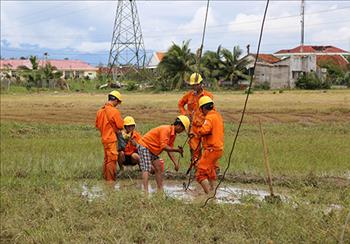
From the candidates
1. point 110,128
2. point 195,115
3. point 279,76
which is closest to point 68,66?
point 279,76

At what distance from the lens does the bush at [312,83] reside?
38.0 m

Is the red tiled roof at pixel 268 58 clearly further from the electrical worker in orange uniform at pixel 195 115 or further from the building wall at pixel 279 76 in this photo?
the electrical worker in orange uniform at pixel 195 115

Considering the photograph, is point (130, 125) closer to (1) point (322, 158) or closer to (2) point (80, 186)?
(2) point (80, 186)

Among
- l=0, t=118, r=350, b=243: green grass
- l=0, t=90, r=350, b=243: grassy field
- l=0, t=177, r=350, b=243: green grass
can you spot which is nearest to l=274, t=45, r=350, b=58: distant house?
l=0, t=90, r=350, b=243: grassy field

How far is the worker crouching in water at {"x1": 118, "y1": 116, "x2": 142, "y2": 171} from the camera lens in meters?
9.26

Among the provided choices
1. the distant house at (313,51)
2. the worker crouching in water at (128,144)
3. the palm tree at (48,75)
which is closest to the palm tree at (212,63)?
the distant house at (313,51)

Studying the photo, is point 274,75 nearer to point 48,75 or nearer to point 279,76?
point 279,76

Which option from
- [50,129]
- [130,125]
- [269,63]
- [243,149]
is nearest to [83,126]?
[50,129]

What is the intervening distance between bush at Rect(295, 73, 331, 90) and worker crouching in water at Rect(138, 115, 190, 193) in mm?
31240

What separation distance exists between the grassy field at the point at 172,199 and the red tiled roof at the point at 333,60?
102 feet

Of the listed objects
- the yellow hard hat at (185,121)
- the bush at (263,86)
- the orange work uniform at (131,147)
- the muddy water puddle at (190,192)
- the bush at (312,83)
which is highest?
the yellow hard hat at (185,121)

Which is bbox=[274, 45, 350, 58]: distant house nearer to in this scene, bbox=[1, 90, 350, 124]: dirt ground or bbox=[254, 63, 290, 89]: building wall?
bbox=[254, 63, 290, 89]: building wall

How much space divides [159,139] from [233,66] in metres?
37.3

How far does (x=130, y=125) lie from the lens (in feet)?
30.5
